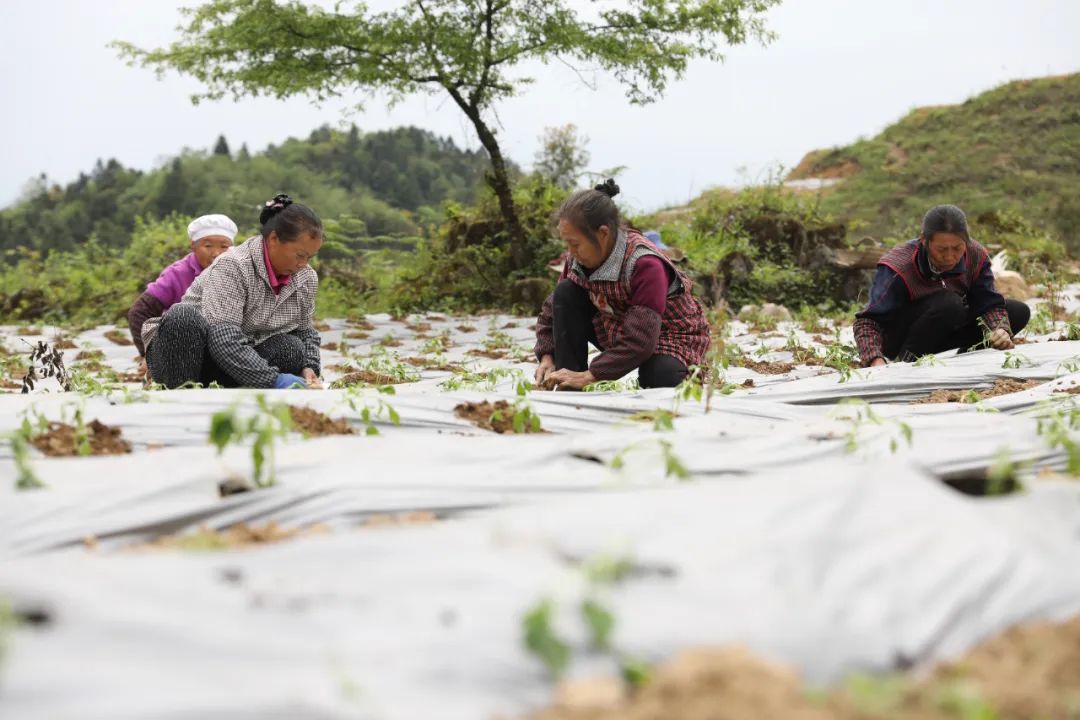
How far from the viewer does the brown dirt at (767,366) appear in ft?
16.9

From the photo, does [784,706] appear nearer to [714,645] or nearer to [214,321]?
[714,645]

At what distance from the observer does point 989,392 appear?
365 centimetres

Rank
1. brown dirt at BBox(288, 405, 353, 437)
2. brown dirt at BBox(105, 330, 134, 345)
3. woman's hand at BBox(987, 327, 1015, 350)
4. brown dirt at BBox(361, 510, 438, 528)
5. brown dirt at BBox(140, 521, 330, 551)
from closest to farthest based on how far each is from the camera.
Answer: brown dirt at BBox(140, 521, 330, 551), brown dirt at BBox(361, 510, 438, 528), brown dirt at BBox(288, 405, 353, 437), woman's hand at BBox(987, 327, 1015, 350), brown dirt at BBox(105, 330, 134, 345)

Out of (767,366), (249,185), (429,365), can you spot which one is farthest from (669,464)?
(249,185)

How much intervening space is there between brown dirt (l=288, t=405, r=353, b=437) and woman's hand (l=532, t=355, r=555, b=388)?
142cm

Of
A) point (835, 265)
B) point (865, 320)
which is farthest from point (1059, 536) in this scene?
point (835, 265)

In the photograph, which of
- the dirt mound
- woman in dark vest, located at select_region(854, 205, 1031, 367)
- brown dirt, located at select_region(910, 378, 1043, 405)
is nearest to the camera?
brown dirt, located at select_region(910, 378, 1043, 405)

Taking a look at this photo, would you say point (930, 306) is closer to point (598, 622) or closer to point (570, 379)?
point (570, 379)

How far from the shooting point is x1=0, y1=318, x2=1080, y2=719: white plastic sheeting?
3.30 ft

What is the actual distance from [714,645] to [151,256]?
13116 mm

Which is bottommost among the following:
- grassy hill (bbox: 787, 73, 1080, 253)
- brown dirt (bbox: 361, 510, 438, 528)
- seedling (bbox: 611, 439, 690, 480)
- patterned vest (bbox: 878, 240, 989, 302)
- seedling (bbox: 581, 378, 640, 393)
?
brown dirt (bbox: 361, 510, 438, 528)

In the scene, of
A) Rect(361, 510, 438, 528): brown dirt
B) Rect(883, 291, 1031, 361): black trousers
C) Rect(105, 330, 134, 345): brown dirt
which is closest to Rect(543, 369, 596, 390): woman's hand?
Rect(883, 291, 1031, 361): black trousers

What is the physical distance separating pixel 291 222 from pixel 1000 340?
3.17 meters

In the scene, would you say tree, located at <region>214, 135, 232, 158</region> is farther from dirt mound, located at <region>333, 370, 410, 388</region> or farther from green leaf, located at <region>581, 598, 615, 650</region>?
green leaf, located at <region>581, 598, 615, 650</region>
